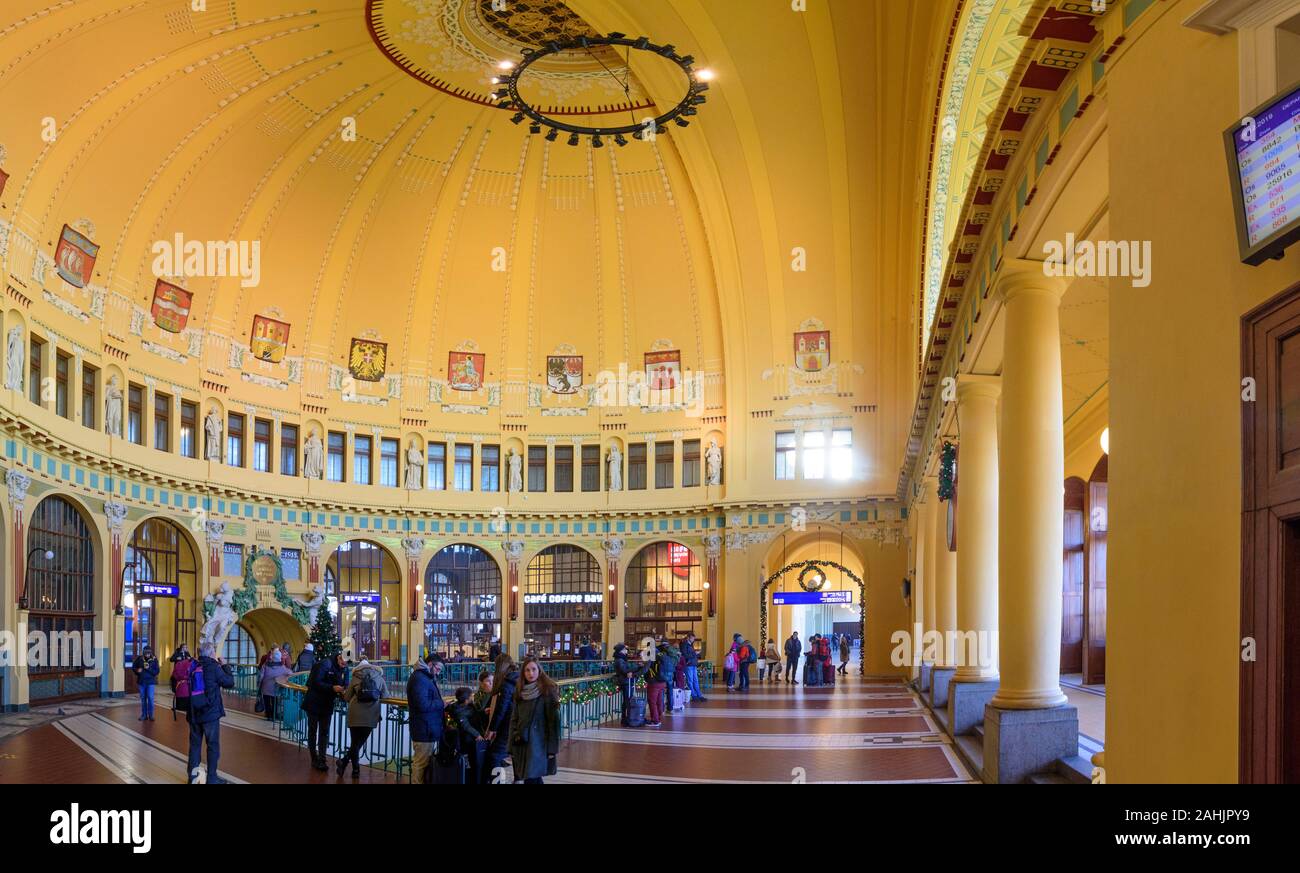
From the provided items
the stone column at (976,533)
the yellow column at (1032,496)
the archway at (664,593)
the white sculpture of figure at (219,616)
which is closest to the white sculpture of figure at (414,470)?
the archway at (664,593)

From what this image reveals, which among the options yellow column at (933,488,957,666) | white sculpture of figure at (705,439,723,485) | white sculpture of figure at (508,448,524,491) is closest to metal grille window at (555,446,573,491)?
white sculpture of figure at (508,448,524,491)

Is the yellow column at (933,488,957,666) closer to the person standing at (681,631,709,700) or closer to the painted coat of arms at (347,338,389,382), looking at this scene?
the person standing at (681,631,709,700)

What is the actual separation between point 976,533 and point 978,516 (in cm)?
20

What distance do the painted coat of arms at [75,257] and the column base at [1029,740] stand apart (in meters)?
21.3

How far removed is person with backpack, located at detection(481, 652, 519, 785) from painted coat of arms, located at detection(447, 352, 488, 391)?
2591 cm

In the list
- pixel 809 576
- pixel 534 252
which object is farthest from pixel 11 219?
pixel 809 576

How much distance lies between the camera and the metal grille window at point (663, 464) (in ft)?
118

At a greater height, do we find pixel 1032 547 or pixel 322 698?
pixel 1032 547

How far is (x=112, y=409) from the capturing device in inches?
1038

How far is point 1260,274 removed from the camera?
4934 millimetres

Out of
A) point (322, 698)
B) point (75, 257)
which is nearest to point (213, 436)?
point (75, 257)

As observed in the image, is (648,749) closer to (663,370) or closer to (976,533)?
(976,533)
